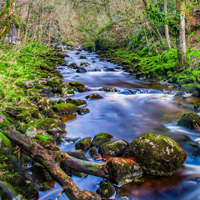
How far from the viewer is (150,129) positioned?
6.27 meters

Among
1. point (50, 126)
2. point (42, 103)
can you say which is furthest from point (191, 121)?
point (42, 103)

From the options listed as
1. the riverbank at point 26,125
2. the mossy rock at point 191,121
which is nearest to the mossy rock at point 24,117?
the riverbank at point 26,125

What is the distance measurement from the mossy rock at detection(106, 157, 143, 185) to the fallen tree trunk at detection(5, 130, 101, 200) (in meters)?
0.67

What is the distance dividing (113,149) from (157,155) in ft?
3.30

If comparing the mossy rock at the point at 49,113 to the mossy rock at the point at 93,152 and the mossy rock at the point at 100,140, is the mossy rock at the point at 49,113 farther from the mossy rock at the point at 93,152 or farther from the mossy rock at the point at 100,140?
the mossy rock at the point at 93,152

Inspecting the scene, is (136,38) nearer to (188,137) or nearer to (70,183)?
(188,137)

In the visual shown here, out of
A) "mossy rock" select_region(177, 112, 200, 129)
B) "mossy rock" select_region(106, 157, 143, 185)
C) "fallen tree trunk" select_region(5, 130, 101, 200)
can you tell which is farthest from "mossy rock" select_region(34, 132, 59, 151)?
"mossy rock" select_region(177, 112, 200, 129)

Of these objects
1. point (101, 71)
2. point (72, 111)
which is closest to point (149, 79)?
point (101, 71)

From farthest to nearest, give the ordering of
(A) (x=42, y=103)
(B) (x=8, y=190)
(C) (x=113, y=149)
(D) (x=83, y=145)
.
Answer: (A) (x=42, y=103) → (D) (x=83, y=145) → (C) (x=113, y=149) → (B) (x=8, y=190)

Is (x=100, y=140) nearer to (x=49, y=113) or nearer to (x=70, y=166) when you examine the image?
(x=70, y=166)

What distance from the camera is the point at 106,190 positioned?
3406mm

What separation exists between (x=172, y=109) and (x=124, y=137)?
337 centimetres

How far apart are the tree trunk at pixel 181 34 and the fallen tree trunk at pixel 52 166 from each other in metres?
10.8

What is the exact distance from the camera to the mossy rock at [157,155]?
4.02 m
